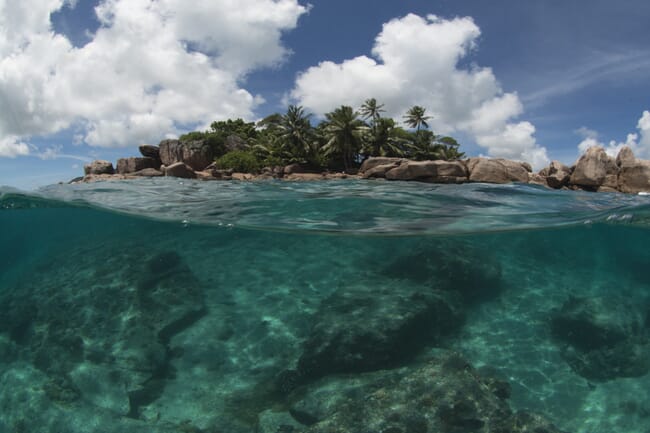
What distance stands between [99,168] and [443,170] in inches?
1361

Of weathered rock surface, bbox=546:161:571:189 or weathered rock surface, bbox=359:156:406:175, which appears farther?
weathered rock surface, bbox=359:156:406:175

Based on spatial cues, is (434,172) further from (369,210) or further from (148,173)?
(148,173)

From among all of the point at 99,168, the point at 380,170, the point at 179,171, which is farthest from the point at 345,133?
the point at 99,168

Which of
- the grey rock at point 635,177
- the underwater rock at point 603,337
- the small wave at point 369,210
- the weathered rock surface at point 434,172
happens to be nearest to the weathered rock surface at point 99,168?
the small wave at point 369,210

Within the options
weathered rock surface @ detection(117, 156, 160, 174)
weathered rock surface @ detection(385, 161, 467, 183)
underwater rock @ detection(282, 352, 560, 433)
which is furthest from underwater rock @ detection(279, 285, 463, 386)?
weathered rock surface @ detection(117, 156, 160, 174)

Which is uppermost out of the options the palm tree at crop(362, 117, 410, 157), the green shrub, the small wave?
the palm tree at crop(362, 117, 410, 157)

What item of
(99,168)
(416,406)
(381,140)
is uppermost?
(381,140)

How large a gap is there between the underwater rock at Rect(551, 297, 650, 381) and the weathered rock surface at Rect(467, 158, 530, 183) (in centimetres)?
1658

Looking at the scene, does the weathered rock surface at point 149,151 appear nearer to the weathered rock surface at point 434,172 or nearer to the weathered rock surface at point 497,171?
→ the weathered rock surface at point 434,172

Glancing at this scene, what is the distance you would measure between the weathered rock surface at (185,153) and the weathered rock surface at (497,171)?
30938 mm

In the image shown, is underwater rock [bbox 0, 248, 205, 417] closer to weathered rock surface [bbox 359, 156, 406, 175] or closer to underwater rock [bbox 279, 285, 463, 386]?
underwater rock [bbox 279, 285, 463, 386]

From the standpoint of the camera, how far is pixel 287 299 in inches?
369

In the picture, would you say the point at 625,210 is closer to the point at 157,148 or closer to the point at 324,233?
the point at 324,233

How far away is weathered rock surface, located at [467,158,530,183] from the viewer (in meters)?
24.9
